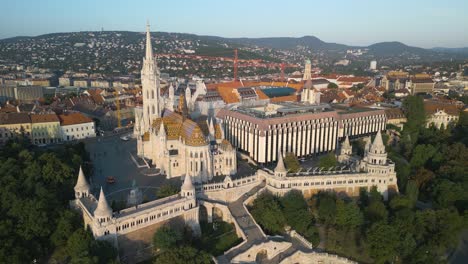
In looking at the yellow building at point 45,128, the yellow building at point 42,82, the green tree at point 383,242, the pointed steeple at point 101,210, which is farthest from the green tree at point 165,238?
the yellow building at point 42,82

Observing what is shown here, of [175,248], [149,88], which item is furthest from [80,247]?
[149,88]

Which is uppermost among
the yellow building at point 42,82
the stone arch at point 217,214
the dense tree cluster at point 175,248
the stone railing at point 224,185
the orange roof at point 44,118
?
the yellow building at point 42,82

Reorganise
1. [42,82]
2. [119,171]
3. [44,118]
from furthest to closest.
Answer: [42,82]
[44,118]
[119,171]

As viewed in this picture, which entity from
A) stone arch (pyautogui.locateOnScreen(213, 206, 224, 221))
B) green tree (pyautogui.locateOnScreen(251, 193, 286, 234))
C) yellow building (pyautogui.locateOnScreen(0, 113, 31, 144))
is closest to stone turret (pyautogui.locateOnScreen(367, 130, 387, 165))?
green tree (pyautogui.locateOnScreen(251, 193, 286, 234))

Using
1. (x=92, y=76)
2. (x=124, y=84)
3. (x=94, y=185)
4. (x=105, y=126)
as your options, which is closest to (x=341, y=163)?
(x=94, y=185)

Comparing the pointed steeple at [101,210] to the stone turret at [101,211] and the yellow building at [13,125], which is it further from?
the yellow building at [13,125]

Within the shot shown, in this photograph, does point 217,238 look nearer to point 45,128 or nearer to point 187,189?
point 187,189
